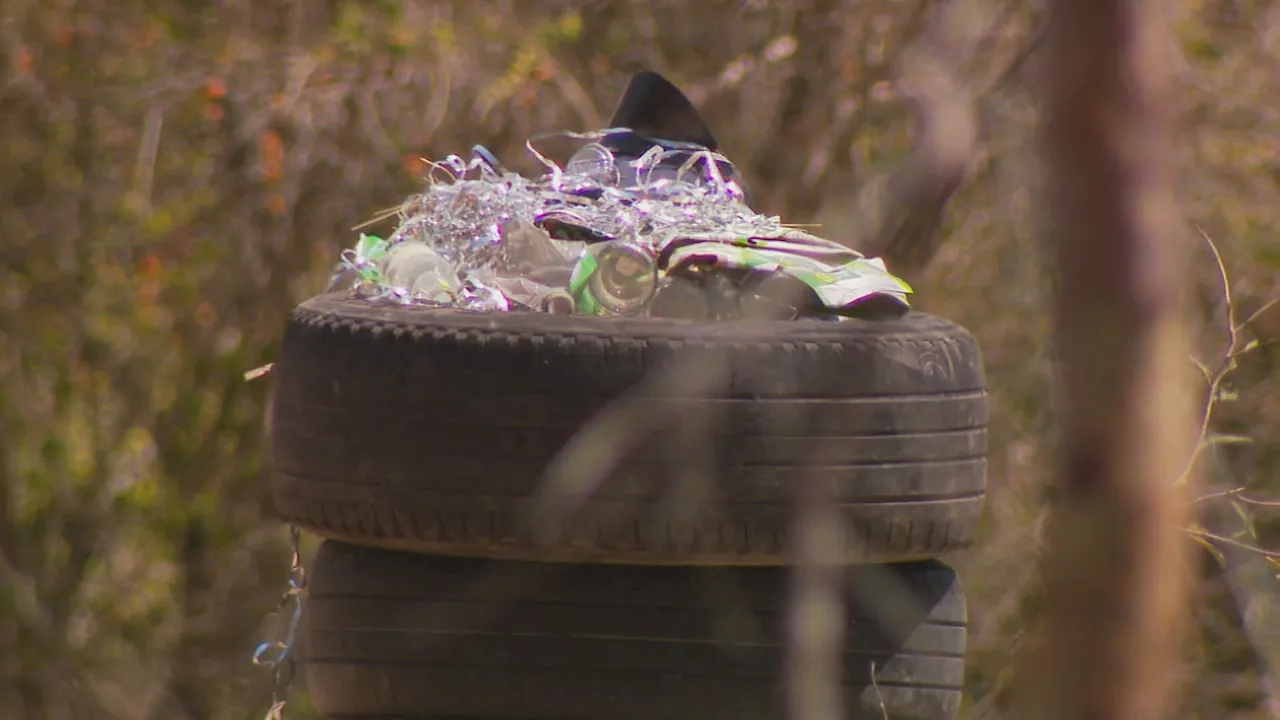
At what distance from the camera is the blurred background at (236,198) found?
17.9 ft

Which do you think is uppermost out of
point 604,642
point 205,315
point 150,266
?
point 604,642

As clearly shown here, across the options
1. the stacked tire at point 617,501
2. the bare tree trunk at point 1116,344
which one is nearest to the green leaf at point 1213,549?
the stacked tire at point 617,501

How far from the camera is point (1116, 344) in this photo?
888mm

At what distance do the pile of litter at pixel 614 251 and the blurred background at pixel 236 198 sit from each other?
2.16 meters

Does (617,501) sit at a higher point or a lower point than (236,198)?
higher

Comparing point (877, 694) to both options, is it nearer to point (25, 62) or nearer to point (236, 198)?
point (236, 198)

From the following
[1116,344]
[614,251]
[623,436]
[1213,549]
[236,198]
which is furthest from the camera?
[236,198]

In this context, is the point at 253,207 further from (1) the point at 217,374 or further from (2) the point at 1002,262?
(2) the point at 1002,262

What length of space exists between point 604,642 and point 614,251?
0.65 metres

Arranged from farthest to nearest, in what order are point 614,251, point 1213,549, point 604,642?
1. point 1213,549
2. point 614,251
3. point 604,642

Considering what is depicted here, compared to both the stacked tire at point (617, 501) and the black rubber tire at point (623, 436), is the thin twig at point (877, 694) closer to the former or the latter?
the stacked tire at point (617, 501)

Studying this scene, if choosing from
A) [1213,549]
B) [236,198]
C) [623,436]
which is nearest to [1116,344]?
[623,436]

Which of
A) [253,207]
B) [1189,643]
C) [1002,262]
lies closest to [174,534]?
[253,207]

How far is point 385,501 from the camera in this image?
2.57 metres
